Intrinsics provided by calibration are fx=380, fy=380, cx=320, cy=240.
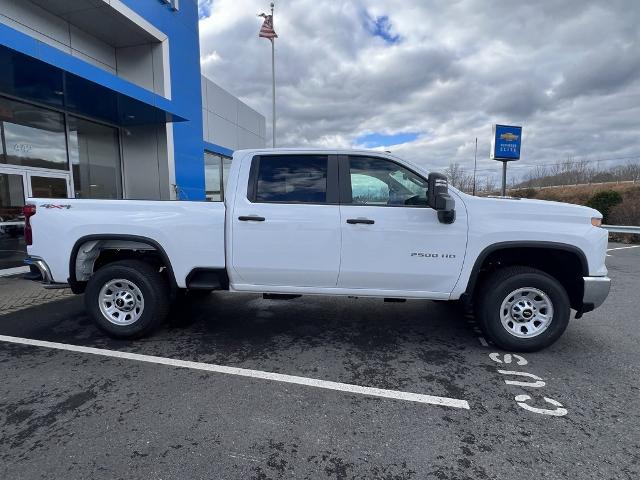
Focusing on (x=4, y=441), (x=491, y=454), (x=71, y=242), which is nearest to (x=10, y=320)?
(x=71, y=242)

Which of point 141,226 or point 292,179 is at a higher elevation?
point 292,179

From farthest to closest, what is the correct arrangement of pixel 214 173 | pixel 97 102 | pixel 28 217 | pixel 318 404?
pixel 214 173 < pixel 97 102 < pixel 28 217 < pixel 318 404

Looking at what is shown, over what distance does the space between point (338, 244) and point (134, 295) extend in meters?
2.41

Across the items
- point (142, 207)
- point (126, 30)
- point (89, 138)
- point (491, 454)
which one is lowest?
point (491, 454)

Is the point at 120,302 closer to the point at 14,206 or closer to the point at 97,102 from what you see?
the point at 14,206

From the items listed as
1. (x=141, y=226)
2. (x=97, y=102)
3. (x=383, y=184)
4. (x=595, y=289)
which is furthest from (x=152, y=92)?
(x=595, y=289)

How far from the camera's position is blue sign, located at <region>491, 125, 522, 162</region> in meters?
16.6

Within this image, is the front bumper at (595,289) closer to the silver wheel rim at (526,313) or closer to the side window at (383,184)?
the silver wheel rim at (526,313)

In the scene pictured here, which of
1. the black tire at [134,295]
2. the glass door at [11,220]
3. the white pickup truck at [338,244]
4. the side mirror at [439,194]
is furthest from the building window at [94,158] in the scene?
the side mirror at [439,194]

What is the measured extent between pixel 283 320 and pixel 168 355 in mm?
1611

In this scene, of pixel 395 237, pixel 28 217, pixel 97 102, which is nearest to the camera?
pixel 395 237

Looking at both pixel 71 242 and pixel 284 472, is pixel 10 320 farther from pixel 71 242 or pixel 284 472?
pixel 284 472

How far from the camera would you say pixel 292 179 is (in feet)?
13.8

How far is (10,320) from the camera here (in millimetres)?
5164
